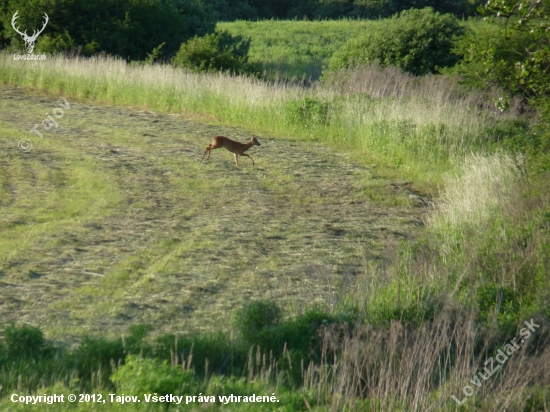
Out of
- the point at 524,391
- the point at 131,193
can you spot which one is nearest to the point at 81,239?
the point at 131,193

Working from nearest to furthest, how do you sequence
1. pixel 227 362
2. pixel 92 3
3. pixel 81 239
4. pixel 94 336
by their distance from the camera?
1. pixel 227 362
2. pixel 94 336
3. pixel 81 239
4. pixel 92 3

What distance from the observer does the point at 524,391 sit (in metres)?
4.77

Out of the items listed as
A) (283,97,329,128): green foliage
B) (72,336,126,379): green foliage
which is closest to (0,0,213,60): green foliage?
(283,97,329,128): green foliage

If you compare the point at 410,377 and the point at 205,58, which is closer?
the point at 410,377

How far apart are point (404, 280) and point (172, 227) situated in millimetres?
3376

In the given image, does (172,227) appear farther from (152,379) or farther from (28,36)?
(28,36)

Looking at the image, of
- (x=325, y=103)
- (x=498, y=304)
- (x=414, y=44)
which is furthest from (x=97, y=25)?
(x=498, y=304)

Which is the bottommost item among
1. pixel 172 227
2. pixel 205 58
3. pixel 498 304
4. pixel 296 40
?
pixel 296 40

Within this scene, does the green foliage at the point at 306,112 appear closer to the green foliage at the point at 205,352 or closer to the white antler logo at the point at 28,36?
the green foliage at the point at 205,352

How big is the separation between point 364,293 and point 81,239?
3.54 metres

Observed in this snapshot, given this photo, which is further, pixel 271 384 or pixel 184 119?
pixel 184 119

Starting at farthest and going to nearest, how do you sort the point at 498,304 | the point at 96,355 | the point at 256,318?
1. the point at 498,304
2. the point at 256,318
3. the point at 96,355

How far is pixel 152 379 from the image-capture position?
447 cm

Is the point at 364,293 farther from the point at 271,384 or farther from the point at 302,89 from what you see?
the point at 302,89
